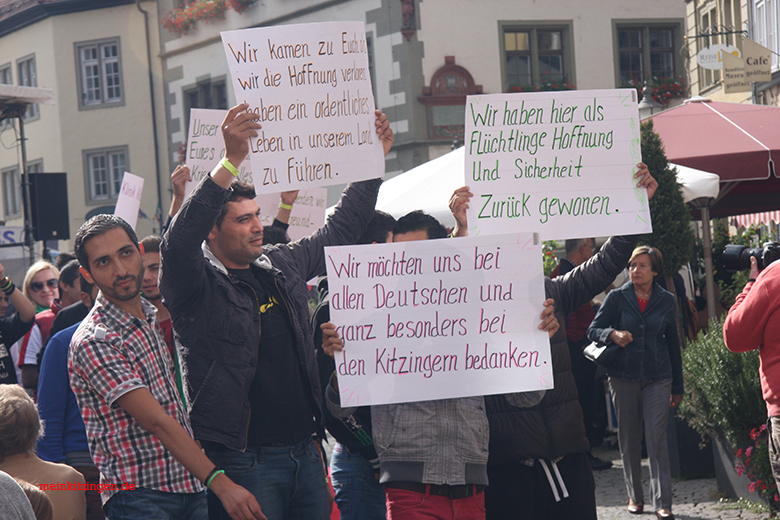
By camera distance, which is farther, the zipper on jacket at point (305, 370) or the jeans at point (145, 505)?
the zipper on jacket at point (305, 370)

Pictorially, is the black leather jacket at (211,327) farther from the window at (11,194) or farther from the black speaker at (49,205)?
the window at (11,194)

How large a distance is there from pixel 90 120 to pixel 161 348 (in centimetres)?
2626

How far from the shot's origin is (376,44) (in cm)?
2027

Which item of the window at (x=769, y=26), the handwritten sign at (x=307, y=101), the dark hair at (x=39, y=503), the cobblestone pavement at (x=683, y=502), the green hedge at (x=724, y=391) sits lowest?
the cobblestone pavement at (x=683, y=502)

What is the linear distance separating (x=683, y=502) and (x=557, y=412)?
11.2 ft

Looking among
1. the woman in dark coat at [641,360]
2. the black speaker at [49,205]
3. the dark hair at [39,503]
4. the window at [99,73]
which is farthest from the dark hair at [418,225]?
the window at [99,73]

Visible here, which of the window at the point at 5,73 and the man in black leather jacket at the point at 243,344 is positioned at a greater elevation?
the window at the point at 5,73

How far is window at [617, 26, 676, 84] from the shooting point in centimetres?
2116

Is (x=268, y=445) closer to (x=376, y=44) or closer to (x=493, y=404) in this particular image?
(x=493, y=404)

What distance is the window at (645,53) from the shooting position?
21.2m

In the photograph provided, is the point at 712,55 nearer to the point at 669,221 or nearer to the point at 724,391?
the point at 669,221

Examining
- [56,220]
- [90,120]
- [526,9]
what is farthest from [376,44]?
[90,120]

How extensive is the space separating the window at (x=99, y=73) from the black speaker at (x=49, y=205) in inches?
621

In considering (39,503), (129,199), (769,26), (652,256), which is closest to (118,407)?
(39,503)
